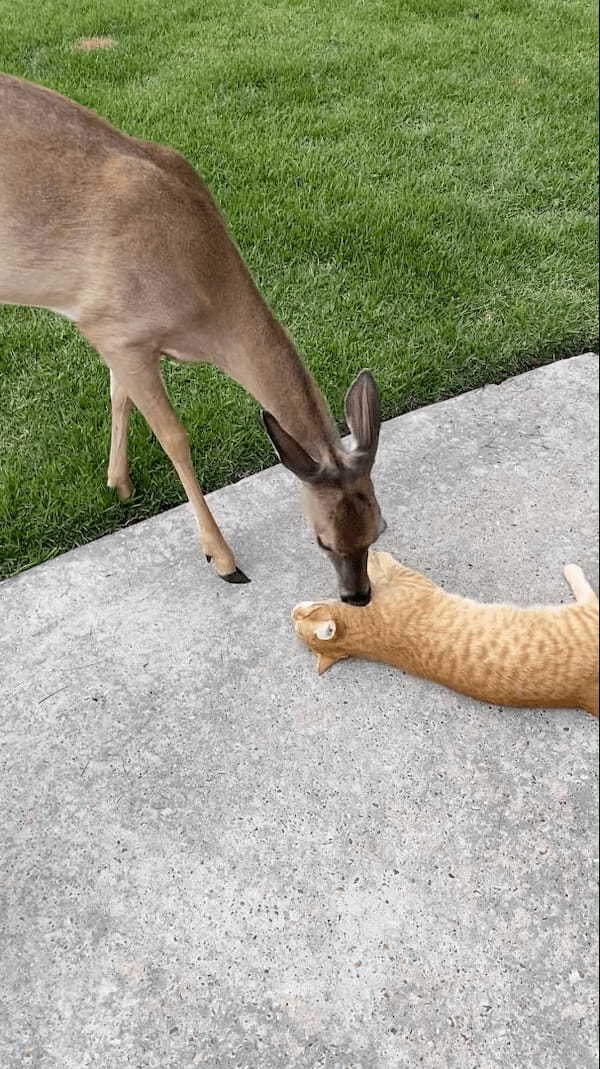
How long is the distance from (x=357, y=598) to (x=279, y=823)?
32.0 inches

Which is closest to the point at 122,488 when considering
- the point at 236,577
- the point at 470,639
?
the point at 236,577

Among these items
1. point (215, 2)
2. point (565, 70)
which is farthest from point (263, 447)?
point (215, 2)

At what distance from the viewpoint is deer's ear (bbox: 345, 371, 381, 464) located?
2807 mm

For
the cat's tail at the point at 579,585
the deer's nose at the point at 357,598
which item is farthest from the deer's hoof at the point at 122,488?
the cat's tail at the point at 579,585

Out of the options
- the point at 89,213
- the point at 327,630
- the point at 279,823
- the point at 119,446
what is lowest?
the point at 279,823

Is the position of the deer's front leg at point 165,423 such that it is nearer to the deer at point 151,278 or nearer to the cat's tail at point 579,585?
the deer at point 151,278

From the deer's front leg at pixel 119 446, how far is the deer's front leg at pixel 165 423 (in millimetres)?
126

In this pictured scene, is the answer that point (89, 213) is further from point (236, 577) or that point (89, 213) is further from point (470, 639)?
point (470, 639)

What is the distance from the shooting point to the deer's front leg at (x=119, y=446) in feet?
12.1

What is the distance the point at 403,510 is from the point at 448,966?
175 cm

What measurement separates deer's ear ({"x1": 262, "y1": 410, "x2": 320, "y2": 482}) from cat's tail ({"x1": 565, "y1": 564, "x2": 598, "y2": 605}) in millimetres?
1055

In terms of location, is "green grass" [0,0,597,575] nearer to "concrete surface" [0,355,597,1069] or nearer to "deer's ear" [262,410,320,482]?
"concrete surface" [0,355,597,1069]

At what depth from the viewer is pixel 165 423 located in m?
3.36

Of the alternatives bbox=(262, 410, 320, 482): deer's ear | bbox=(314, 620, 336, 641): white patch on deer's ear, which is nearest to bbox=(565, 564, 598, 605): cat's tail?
bbox=(314, 620, 336, 641): white patch on deer's ear
